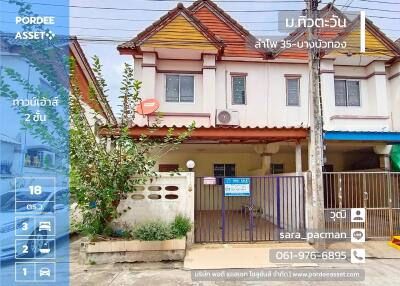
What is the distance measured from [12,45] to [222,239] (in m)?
9.49

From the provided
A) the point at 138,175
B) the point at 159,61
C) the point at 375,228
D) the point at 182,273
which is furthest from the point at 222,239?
the point at 159,61

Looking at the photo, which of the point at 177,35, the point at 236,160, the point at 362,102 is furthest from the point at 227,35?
the point at 362,102

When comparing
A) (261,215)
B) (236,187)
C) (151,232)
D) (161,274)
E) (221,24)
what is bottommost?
(161,274)

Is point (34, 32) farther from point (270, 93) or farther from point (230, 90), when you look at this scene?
point (270, 93)

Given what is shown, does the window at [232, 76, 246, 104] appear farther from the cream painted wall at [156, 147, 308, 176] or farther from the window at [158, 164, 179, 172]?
the window at [158, 164, 179, 172]

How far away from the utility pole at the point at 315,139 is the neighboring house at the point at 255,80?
10.1 feet

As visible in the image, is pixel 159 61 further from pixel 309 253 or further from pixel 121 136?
pixel 309 253

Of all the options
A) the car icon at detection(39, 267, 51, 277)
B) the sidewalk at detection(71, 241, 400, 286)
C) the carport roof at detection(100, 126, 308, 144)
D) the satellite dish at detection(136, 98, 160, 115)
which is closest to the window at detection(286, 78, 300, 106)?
the carport roof at detection(100, 126, 308, 144)

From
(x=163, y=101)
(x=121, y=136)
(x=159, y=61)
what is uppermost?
(x=159, y=61)

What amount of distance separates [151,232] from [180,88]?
597cm

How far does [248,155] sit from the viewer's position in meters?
14.1

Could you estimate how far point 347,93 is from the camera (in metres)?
11.8

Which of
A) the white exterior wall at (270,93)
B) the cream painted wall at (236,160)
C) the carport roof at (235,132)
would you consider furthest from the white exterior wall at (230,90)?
the cream painted wall at (236,160)

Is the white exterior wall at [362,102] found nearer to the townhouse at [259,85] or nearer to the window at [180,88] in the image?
the townhouse at [259,85]
